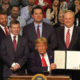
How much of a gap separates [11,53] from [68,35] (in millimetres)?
1037

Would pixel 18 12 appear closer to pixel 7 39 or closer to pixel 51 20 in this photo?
pixel 51 20

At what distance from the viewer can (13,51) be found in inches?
231

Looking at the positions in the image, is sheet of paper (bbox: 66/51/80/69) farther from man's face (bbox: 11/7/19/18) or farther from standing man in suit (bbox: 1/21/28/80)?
man's face (bbox: 11/7/19/18)

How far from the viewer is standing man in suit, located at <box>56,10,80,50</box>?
588cm

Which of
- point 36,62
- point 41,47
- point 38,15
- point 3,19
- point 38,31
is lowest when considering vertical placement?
point 36,62

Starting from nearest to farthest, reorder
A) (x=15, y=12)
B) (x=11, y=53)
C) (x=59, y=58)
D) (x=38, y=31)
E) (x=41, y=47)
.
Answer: (x=59, y=58), (x=41, y=47), (x=11, y=53), (x=38, y=31), (x=15, y=12)

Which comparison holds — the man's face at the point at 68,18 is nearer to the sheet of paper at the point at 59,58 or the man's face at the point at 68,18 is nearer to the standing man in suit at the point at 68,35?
the standing man in suit at the point at 68,35

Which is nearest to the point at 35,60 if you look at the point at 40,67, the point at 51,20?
the point at 40,67

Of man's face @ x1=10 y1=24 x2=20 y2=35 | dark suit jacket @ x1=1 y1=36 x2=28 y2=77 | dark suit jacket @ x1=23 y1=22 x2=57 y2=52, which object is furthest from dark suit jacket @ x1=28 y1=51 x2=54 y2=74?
man's face @ x1=10 y1=24 x2=20 y2=35

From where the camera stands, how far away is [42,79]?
→ 4.27 metres

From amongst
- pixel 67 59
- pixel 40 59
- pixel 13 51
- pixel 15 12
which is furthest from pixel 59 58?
pixel 15 12

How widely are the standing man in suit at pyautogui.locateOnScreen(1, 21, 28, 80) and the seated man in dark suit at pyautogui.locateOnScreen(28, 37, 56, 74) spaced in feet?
1.09

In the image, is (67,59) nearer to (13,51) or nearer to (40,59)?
(40,59)

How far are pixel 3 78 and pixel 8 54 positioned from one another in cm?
48
